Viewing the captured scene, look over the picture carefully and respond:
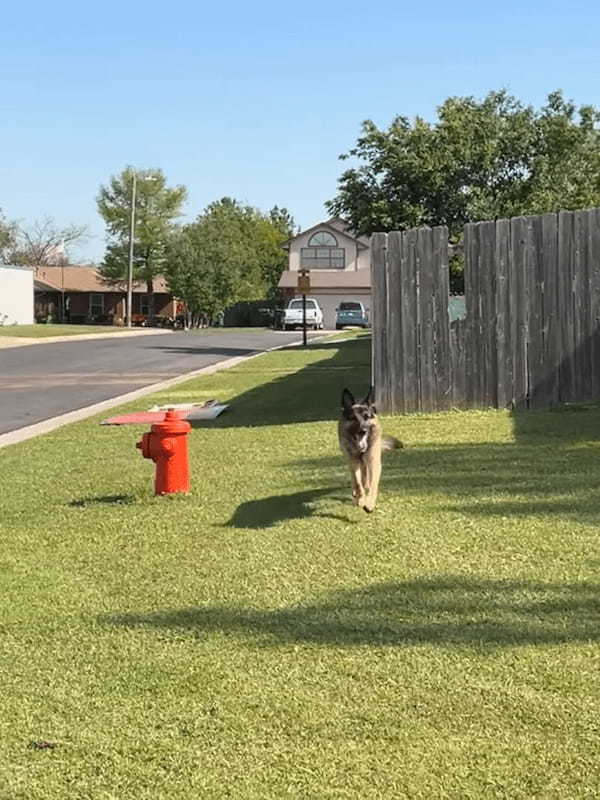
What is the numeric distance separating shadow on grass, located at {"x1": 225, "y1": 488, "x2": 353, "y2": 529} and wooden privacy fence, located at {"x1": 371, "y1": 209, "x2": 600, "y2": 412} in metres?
5.00

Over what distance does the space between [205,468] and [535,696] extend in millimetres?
5816

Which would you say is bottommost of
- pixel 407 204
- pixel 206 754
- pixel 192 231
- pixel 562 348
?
pixel 206 754

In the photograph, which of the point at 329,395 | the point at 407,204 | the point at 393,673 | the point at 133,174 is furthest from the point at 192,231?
the point at 393,673

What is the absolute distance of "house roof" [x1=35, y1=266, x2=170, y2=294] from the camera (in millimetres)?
83125

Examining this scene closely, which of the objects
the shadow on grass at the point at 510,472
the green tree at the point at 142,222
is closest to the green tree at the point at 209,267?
the green tree at the point at 142,222

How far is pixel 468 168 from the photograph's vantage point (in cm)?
2772

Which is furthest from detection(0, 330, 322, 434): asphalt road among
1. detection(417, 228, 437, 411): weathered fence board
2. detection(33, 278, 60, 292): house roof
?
detection(33, 278, 60, 292): house roof

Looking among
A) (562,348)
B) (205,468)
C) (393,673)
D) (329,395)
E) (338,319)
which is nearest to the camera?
(393,673)

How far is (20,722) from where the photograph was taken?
379cm

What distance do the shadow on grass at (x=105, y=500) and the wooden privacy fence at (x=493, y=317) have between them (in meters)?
5.25

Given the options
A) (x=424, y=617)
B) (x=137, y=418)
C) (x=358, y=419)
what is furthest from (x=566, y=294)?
(x=424, y=617)

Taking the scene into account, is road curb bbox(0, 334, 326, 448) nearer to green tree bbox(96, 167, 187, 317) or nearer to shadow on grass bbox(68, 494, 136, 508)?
shadow on grass bbox(68, 494, 136, 508)

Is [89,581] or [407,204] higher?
[407,204]

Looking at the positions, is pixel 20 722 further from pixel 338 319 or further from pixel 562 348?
pixel 338 319
